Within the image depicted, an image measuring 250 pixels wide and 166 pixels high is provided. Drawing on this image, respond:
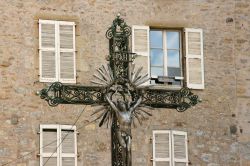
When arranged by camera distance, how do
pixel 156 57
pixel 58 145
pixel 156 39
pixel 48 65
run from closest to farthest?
1. pixel 58 145
2. pixel 48 65
3. pixel 156 57
4. pixel 156 39

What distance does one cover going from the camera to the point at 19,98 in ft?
103

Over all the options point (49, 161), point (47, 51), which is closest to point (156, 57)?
point (47, 51)

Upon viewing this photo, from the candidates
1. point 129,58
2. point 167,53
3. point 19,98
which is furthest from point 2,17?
point 129,58

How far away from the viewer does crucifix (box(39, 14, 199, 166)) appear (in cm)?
2395

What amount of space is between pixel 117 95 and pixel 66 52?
301 inches

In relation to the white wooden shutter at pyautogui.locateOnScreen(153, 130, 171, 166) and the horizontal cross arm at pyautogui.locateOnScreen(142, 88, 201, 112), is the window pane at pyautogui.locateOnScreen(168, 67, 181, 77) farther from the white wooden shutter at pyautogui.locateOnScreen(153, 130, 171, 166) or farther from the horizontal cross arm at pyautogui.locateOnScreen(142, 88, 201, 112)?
the horizontal cross arm at pyautogui.locateOnScreen(142, 88, 201, 112)

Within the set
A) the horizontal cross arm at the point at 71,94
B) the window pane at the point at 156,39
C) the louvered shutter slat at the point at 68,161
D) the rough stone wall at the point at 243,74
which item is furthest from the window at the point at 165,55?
the horizontal cross arm at the point at 71,94

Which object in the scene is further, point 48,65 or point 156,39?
point 156,39

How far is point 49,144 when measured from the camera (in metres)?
31.2

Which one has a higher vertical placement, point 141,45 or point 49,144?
point 141,45

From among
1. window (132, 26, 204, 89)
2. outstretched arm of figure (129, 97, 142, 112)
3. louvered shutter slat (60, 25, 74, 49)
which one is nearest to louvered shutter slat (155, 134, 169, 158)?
window (132, 26, 204, 89)

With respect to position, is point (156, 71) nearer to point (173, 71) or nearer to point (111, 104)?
point (173, 71)

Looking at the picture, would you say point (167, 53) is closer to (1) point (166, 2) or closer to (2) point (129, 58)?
(1) point (166, 2)

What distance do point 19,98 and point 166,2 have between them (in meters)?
4.47
